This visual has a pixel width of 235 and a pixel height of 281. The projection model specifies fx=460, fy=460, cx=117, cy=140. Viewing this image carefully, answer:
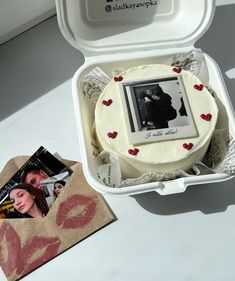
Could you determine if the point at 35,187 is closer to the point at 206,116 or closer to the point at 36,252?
the point at 36,252

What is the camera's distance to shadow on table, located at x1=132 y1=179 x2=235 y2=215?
738mm

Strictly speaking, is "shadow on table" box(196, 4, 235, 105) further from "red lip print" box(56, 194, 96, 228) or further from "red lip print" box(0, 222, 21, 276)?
"red lip print" box(0, 222, 21, 276)

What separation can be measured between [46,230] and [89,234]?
7 centimetres

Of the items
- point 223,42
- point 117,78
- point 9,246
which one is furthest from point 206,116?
point 9,246

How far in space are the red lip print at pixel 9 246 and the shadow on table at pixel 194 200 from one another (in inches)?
7.9

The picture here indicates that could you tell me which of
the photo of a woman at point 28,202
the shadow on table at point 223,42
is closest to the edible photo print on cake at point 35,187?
the photo of a woman at point 28,202

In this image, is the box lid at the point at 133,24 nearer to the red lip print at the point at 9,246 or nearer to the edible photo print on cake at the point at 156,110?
the edible photo print on cake at the point at 156,110

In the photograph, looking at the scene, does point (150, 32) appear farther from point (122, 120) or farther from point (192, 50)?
point (122, 120)

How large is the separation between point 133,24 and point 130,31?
0.02 metres

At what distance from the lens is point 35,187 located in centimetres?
75

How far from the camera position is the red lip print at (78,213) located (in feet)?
2.38

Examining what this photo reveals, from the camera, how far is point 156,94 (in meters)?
0.75

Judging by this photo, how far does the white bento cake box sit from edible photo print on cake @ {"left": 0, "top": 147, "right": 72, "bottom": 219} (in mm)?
91

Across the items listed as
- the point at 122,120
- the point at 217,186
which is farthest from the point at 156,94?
the point at 217,186
